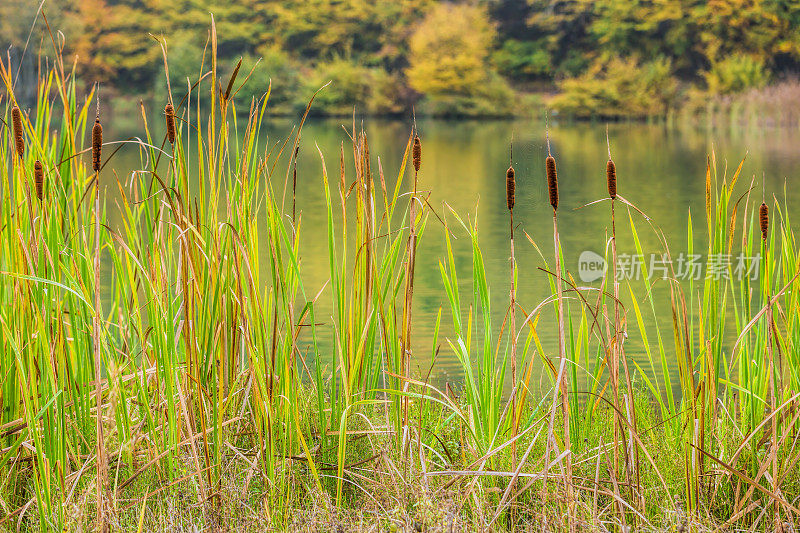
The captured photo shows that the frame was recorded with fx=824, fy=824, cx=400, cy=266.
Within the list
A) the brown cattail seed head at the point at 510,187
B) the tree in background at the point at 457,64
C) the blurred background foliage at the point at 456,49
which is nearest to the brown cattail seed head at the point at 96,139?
the brown cattail seed head at the point at 510,187

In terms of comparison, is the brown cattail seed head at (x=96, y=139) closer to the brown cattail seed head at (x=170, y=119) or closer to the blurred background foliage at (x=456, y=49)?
the brown cattail seed head at (x=170, y=119)

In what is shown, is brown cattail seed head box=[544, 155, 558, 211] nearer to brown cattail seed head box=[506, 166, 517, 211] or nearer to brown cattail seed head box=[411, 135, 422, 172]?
brown cattail seed head box=[506, 166, 517, 211]

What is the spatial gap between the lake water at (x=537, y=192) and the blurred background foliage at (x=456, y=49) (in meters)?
3.72

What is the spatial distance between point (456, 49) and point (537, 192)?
2672cm

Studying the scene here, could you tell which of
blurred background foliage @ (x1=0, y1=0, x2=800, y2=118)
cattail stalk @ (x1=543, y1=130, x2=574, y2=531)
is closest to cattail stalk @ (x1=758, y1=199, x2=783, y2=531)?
cattail stalk @ (x1=543, y1=130, x2=574, y2=531)

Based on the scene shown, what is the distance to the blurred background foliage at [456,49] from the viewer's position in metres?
24.9

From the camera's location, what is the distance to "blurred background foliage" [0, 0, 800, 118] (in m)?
24.9

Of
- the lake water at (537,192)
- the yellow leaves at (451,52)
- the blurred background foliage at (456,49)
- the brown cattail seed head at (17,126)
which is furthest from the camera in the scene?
the yellow leaves at (451,52)

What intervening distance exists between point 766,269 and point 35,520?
1288 millimetres

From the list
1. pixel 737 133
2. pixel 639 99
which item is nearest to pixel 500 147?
pixel 737 133

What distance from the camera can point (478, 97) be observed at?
26.6 metres

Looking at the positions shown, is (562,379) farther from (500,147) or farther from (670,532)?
(500,147)

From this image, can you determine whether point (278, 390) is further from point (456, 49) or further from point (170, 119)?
point (456, 49)

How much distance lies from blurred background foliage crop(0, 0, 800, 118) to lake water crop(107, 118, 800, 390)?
3.72 m
